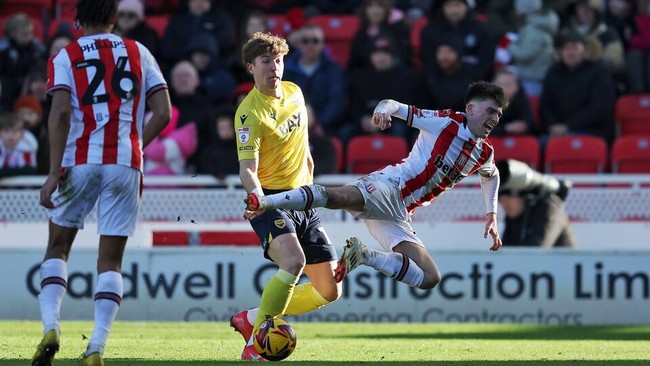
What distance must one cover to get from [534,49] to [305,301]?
7.92 m

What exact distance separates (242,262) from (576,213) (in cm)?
361

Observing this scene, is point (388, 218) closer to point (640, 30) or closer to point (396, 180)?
point (396, 180)

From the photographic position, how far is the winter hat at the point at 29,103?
1633 centimetres

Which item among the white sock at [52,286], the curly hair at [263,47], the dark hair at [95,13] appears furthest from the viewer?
the curly hair at [263,47]

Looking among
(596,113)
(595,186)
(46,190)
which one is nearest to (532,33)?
(596,113)

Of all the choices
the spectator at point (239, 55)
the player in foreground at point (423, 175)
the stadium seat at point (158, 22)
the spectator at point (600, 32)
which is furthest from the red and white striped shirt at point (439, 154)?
the stadium seat at point (158, 22)

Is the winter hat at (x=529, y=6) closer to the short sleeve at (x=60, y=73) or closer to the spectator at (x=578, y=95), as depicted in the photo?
the spectator at (x=578, y=95)

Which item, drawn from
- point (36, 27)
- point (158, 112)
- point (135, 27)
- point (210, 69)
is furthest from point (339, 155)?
point (158, 112)

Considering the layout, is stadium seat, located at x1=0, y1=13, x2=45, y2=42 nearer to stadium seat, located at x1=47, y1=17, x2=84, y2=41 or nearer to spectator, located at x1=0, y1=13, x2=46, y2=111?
stadium seat, located at x1=47, y1=17, x2=84, y2=41

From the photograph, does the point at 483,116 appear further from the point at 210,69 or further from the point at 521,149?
the point at 210,69

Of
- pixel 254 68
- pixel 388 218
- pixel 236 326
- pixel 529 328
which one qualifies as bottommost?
pixel 529 328

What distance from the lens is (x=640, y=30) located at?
17.5 m

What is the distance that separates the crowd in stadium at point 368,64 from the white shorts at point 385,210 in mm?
5619

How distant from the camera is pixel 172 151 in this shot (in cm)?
1566
